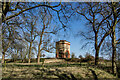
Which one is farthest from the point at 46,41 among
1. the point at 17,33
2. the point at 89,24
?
the point at 17,33

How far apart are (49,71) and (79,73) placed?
82.3 inches

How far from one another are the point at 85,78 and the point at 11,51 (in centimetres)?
658

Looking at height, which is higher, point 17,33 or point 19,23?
point 19,23

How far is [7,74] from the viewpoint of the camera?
19.9ft

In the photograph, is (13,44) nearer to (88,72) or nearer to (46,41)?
(88,72)

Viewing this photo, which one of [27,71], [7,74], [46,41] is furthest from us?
[46,41]

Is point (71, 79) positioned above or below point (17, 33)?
below

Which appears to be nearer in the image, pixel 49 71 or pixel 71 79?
pixel 71 79

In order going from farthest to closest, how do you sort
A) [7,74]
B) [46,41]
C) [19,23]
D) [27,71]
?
[46,41]
[19,23]
[27,71]
[7,74]

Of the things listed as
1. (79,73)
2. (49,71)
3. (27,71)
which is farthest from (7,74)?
(79,73)

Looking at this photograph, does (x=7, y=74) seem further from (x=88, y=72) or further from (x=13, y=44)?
(x=88, y=72)

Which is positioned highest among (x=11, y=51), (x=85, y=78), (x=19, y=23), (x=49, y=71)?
(x=19, y=23)

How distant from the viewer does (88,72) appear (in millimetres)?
7586

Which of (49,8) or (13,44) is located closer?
(49,8)
